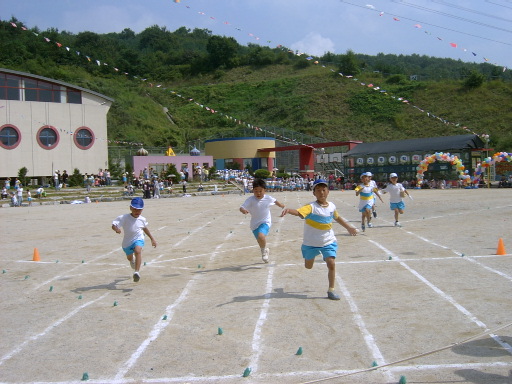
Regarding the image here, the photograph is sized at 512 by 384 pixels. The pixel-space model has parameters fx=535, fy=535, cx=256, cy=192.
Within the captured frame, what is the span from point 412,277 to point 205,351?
4.58m

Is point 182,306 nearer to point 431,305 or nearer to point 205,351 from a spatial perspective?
point 205,351

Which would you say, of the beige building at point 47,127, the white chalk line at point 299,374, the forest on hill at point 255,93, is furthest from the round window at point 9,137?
the white chalk line at point 299,374

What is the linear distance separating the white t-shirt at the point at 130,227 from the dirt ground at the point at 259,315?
0.77 meters

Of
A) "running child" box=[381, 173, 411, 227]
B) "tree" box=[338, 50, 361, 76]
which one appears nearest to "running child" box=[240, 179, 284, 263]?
"running child" box=[381, 173, 411, 227]

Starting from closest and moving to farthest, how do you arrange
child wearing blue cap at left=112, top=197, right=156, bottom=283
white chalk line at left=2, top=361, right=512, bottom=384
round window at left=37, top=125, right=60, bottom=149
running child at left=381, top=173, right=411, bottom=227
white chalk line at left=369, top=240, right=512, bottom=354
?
1. white chalk line at left=2, top=361, right=512, bottom=384
2. white chalk line at left=369, top=240, right=512, bottom=354
3. child wearing blue cap at left=112, top=197, right=156, bottom=283
4. running child at left=381, top=173, right=411, bottom=227
5. round window at left=37, top=125, right=60, bottom=149

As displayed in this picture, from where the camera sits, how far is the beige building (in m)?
44.7

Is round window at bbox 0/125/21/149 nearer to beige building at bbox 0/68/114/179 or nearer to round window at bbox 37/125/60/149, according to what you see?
beige building at bbox 0/68/114/179

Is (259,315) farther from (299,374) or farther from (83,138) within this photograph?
(83,138)

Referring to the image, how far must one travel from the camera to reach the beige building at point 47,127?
44719 millimetres

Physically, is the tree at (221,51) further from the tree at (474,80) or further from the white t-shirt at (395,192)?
the white t-shirt at (395,192)

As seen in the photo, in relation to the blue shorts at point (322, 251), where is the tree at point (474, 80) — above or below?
above

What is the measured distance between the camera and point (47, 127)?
46.4 metres

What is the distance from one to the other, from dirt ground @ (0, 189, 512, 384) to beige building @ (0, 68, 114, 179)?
35061mm

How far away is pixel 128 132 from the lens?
6875 centimetres
